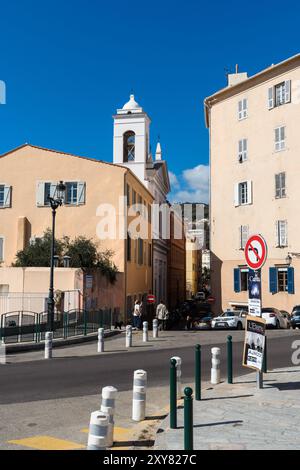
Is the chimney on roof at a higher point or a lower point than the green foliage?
higher

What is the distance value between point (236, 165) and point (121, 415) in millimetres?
30758

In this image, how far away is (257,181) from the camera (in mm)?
36188

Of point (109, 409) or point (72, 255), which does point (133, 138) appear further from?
point (109, 409)

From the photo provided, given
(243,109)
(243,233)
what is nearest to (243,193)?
(243,233)

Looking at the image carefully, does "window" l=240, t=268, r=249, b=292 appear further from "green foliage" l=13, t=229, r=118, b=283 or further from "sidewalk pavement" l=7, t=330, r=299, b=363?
"sidewalk pavement" l=7, t=330, r=299, b=363

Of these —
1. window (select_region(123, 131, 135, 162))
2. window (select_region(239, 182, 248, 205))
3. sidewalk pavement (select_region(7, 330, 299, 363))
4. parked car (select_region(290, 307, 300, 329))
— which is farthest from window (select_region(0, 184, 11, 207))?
parked car (select_region(290, 307, 300, 329))

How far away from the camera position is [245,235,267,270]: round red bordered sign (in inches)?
372

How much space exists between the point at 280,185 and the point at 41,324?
2072 centimetres

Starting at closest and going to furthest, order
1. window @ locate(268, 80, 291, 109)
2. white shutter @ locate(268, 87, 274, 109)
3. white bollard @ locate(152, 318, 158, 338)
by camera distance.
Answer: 1. white bollard @ locate(152, 318, 158, 338)
2. window @ locate(268, 80, 291, 109)
3. white shutter @ locate(268, 87, 274, 109)

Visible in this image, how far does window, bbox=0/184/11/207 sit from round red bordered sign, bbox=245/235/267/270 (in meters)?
26.1

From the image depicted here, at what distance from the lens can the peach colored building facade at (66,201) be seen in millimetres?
32344

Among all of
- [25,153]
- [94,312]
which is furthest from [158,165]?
[94,312]
